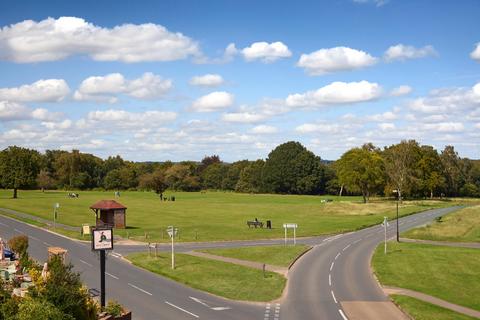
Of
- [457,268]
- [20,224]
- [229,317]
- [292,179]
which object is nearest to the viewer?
[229,317]

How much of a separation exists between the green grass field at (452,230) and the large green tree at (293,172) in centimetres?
9800

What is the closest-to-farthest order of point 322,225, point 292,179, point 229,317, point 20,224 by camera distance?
1. point 229,317
2. point 20,224
3. point 322,225
4. point 292,179

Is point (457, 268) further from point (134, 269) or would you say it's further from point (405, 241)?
point (134, 269)

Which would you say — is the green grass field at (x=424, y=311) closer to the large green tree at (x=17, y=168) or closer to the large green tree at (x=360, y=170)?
the large green tree at (x=360, y=170)

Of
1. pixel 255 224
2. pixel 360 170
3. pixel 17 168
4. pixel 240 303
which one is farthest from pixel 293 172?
pixel 240 303

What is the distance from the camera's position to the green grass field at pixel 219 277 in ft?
120

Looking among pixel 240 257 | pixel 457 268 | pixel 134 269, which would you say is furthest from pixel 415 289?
pixel 134 269

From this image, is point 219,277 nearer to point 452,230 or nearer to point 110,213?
point 110,213

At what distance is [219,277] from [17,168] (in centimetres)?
10895

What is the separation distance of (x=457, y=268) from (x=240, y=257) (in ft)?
65.2

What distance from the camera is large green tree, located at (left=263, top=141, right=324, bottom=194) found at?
184375mm

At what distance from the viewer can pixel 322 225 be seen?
8375 centimetres

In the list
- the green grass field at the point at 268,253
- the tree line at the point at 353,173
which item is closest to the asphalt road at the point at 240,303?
the green grass field at the point at 268,253

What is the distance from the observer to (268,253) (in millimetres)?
53531
